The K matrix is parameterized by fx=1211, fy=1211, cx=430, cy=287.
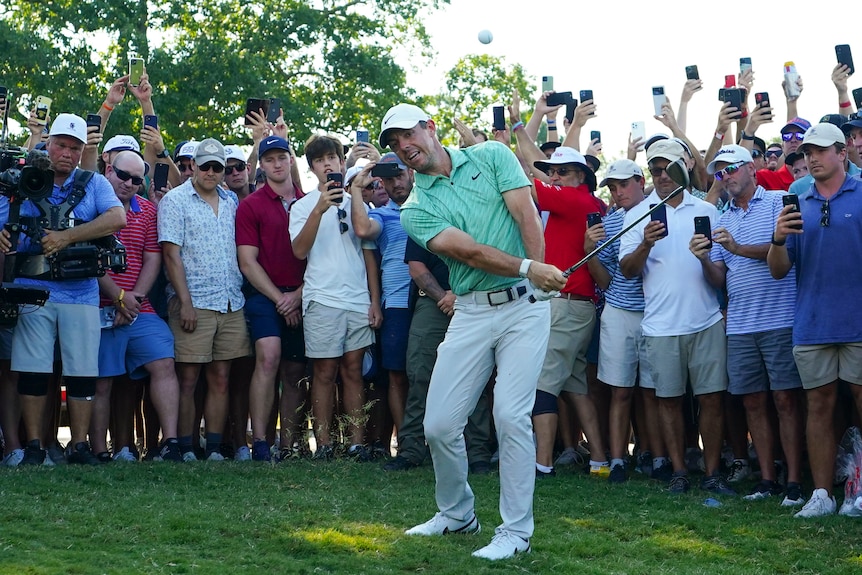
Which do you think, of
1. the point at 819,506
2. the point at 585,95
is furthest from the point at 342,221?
the point at 819,506

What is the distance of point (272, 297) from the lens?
10.6m

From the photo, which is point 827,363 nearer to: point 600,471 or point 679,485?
point 679,485

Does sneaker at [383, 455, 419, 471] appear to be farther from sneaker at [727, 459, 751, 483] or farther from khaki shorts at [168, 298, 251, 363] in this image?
sneaker at [727, 459, 751, 483]

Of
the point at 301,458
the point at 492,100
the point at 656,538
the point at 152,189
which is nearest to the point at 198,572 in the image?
the point at 656,538

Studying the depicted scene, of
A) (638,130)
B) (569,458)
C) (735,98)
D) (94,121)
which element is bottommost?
(569,458)

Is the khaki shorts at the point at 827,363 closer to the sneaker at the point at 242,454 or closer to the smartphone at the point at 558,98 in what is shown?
the smartphone at the point at 558,98

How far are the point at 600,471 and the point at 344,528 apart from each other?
3.28m

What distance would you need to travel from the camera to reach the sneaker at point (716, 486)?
9188 millimetres

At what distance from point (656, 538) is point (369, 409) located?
4064mm

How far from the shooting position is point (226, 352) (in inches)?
417

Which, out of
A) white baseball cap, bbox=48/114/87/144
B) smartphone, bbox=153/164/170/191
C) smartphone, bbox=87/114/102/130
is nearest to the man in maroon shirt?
smartphone, bbox=153/164/170/191

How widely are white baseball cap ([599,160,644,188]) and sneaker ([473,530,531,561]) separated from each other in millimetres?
4224

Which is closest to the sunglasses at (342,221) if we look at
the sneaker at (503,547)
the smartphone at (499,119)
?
the smartphone at (499,119)

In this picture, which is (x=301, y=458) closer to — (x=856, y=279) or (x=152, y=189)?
(x=152, y=189)
